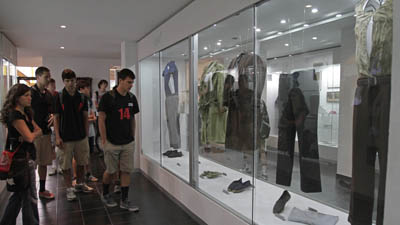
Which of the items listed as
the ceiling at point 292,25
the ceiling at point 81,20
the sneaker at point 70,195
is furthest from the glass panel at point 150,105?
the ceiling at point 292,25

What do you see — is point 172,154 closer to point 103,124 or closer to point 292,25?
point 103,124

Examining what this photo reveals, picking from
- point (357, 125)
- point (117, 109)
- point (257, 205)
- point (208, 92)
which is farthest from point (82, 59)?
point (357, 125)

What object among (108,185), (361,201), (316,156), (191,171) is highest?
(316,156)

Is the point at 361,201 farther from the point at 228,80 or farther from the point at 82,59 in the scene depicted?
the point at 82,59

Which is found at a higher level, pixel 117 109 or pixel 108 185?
pixel 117 109

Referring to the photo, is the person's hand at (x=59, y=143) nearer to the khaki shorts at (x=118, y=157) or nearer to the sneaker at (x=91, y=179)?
the khaki shorts at (x=118, y=157)

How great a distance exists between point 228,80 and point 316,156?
129cm

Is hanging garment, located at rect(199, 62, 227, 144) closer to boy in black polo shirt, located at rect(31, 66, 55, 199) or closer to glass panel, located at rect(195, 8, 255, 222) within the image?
glass panel, located at rect(195, 8, 255, 222)

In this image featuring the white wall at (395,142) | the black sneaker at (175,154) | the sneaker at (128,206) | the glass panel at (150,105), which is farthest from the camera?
the glass panel at (150,105)

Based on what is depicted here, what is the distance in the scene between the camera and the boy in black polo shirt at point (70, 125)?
11.8ft

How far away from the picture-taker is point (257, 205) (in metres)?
2.62

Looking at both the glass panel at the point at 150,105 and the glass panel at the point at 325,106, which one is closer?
the glass panel at the point at 325,106

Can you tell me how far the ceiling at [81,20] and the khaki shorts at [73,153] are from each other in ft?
5.65

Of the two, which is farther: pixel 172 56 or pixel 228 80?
pixel 172 56
